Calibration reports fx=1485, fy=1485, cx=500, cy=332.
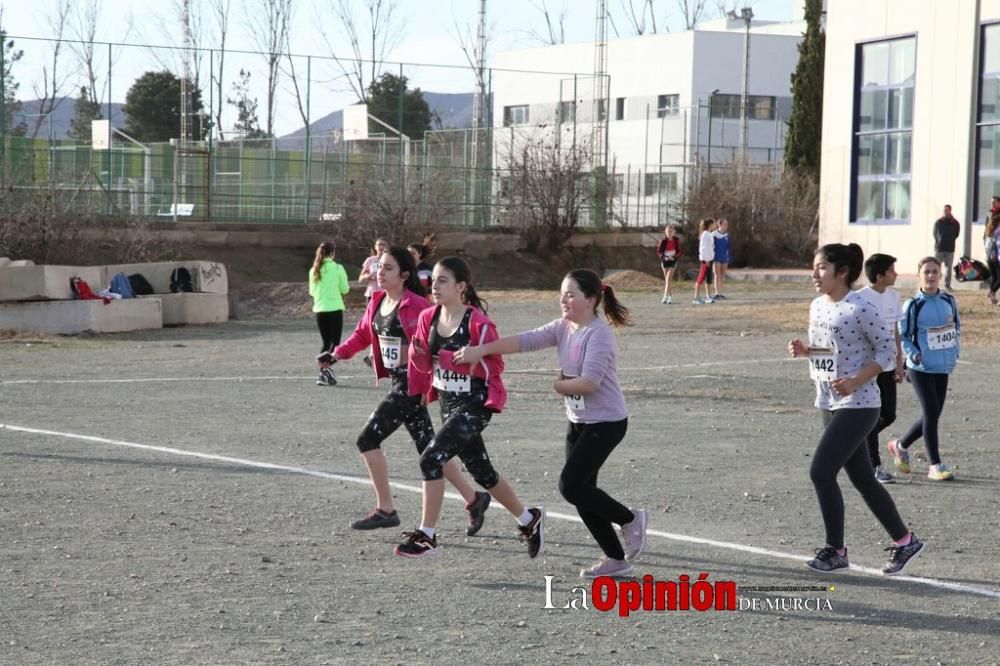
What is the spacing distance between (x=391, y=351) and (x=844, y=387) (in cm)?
264

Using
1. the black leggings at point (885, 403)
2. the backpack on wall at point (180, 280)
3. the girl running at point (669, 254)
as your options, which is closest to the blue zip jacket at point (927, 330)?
the black leggings at point (885, 403)

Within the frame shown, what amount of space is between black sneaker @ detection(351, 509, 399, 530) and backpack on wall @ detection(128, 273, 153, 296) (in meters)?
20.8

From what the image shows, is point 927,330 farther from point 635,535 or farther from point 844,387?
point 635,535

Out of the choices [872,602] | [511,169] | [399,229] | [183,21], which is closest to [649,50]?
[183,21]

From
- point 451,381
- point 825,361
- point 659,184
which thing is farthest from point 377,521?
point 659,184

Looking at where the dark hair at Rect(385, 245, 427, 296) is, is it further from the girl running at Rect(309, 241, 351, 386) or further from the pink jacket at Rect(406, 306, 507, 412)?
the girl running at Rect(309, 241, 351, 386)

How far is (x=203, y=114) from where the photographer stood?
142ft

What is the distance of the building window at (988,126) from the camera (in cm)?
3503

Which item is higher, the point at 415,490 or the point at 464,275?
the point at 464,275

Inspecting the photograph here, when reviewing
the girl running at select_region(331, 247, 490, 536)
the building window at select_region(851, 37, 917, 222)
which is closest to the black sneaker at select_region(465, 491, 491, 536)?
the girl running at select_region(331, 247, 490, 536)

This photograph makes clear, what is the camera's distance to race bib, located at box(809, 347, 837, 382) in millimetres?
7398

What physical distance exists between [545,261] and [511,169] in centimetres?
299

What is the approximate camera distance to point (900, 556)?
7391 mm

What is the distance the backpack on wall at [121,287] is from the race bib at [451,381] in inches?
807
